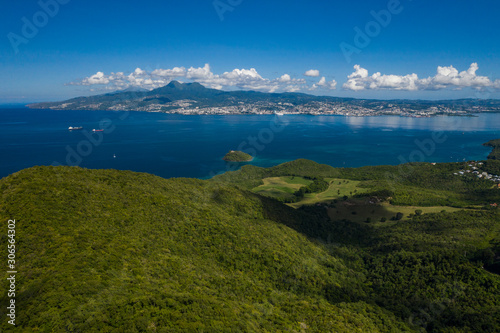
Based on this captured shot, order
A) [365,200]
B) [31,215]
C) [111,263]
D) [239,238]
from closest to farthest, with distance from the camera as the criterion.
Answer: [111,263] → [31,215] → [239,238] → [365,200]

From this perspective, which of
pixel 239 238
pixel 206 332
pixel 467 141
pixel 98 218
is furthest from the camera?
pixel 467 141

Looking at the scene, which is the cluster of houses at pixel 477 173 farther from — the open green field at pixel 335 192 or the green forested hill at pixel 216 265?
the green forested hill at pixel 216 265

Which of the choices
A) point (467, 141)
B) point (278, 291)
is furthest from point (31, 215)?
point (467, 141)

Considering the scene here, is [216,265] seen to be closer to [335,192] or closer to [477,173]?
[335,192]

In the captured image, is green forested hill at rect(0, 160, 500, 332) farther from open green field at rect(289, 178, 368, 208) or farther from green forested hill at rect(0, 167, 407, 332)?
open green field at rect(289, 178, 368, 208)

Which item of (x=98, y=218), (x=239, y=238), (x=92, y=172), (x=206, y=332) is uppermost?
(x=92, y=172)

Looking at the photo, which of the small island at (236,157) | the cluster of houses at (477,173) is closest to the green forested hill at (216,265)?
the cluster of houses at (477,173)

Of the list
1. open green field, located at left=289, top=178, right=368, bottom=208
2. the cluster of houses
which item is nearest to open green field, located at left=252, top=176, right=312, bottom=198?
open green field, located at left=289, top=178, right=368, bottom=208

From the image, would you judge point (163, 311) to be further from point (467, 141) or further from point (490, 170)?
point (467, 141)

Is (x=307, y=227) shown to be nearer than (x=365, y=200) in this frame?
Yes
